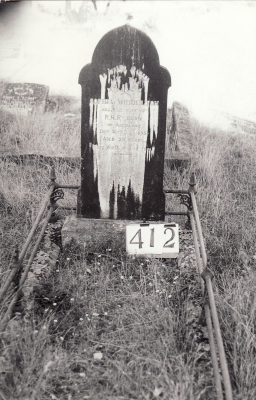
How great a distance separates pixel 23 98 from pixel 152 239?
202 inches

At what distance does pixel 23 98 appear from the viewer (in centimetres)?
705

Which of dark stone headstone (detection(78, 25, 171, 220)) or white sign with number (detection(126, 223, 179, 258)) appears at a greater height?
dark stone headstone (detection(78, 25, 171, 220))

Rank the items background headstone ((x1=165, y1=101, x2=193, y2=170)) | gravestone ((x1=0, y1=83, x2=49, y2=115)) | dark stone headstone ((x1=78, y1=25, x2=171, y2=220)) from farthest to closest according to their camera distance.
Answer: gravestone ((x1=0, y1=83, x2=49, y2=115)) → background headstone ((x1=165, y1=101, x2=193, y2=170)) → dark stone headstone ((x1=78, y1=25, x2=171, y2=220))

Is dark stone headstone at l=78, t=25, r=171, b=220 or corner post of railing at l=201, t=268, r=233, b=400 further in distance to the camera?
dark stone headstone at l=78, t=25, r=171, b=220

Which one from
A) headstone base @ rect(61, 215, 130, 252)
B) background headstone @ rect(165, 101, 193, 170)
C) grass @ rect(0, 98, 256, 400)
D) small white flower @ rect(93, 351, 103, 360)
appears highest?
background headstone @ rect(165, 101, 193, 170)

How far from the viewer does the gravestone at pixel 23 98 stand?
6.95 meters

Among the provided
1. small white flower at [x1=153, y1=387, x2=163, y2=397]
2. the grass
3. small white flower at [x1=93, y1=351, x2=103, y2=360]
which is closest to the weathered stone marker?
the grass

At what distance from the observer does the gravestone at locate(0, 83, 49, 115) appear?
6.95 m

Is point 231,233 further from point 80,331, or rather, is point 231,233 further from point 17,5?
point 17,5

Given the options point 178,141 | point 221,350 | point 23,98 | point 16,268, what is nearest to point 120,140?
point 16,268

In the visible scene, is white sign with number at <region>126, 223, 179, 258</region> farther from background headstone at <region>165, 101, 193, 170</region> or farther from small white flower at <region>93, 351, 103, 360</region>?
background headstone at <region>165, 101, 193, 170</region>

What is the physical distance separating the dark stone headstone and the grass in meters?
0.50

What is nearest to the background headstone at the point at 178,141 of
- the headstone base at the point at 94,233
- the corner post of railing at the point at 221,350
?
the headstone base at the point at 94,233

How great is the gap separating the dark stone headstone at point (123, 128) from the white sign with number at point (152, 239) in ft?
0.63
